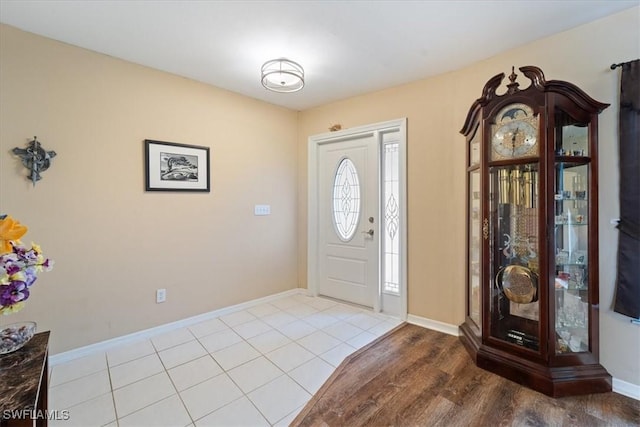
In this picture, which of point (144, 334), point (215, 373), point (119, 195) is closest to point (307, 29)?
point (119, 195)

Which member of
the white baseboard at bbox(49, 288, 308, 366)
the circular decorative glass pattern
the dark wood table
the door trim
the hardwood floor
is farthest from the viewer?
the circular decorative glass pattern

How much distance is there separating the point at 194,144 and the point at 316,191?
62.5 inches

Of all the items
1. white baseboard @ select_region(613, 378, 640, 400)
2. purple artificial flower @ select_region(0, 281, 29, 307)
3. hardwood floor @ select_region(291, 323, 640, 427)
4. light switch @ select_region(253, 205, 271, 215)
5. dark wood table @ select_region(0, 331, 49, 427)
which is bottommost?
hardwood floor @ select_region(291, 323, 640, 427)

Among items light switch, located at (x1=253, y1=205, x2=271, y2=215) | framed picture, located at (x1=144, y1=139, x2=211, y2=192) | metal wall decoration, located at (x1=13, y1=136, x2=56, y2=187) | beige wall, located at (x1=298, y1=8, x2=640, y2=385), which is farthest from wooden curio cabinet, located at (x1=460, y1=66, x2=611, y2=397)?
metal wall decoration, located at (x1=13, y1=136, x2=56, y2=187)

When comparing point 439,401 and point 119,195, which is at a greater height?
point 119,195

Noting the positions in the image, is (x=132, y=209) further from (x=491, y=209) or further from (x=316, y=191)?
(x=491, y=209)

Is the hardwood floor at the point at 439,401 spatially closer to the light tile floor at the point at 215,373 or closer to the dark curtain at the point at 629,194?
the light tile floor at the point at 215,373

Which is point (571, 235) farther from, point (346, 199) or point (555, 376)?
point (346, 199)

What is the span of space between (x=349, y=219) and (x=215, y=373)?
2167mm

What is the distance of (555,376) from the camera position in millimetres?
1873

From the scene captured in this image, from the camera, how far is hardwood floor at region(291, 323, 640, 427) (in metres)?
1.68

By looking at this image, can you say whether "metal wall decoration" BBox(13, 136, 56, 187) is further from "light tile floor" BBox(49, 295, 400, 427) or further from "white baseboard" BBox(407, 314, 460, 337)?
"white baseboard" BBox(407, 314, 460, 337)

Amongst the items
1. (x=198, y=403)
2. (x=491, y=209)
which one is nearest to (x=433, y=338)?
(x=491, y=209)

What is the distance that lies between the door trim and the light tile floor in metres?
0.57
